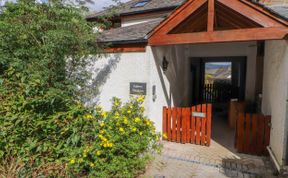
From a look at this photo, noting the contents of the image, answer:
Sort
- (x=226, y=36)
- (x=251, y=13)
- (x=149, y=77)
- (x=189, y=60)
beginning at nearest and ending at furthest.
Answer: (x=251, y=13), (x=226, y=36), (x=149, y=77), (x=189, y=60)

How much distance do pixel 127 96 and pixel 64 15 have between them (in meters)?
2.95

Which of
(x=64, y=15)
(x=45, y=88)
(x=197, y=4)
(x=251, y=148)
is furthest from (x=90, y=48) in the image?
(x=251, y=148)

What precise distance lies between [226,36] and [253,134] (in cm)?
297

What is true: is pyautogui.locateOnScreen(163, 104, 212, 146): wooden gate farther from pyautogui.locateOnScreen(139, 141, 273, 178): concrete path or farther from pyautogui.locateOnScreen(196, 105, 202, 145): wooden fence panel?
pyautogui.locateOnScreen(139, 141, 273, 178): concrete path

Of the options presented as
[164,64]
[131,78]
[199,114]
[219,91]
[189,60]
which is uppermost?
[189,60]

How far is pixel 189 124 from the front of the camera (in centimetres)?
640

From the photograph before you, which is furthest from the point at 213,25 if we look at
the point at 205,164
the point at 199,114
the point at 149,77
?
the point at 205,164

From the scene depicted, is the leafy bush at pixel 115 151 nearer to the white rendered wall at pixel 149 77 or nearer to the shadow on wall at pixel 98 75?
the white rendered wall at pixel 149 77

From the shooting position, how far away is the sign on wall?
6004 millimetres

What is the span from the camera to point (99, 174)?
4.23 meters

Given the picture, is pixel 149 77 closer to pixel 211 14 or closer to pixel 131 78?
pixel 131 78

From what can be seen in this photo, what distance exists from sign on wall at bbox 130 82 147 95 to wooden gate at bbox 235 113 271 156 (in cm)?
297

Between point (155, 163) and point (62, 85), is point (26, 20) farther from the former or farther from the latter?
point (155, 163)

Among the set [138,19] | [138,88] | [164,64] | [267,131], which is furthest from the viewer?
[138,19]
